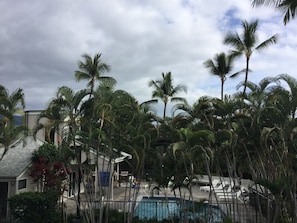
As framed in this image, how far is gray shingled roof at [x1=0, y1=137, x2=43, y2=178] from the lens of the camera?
15000mm

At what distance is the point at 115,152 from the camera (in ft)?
40.0

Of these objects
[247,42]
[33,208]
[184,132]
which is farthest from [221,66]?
[33,208]

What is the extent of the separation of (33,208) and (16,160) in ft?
17.0

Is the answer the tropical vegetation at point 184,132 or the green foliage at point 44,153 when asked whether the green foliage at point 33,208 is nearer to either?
the tropical vegetation at point 184,132

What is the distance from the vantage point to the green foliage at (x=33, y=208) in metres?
12.0

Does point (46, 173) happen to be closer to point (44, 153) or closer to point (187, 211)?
point (44, 153)

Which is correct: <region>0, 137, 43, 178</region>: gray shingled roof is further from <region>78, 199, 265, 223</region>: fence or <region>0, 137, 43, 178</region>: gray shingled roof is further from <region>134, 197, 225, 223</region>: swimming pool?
<region>134, 197, 225, 223</region>: swimming pool

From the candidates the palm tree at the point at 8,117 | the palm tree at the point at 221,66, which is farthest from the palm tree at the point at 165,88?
the palm tree at the point at 8,117

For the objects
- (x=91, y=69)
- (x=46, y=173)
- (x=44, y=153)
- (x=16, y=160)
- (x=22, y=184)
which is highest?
(x=91, y=69)

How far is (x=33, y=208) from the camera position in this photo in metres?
12.1

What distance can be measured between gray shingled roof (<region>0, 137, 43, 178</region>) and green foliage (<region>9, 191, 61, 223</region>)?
2799 millimetres

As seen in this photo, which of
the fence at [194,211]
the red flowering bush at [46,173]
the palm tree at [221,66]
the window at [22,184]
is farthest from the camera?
the palm tree at [221,66]

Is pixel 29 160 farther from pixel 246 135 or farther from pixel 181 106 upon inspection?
pixel 246 135

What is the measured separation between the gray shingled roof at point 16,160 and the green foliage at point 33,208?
9.18 feet
